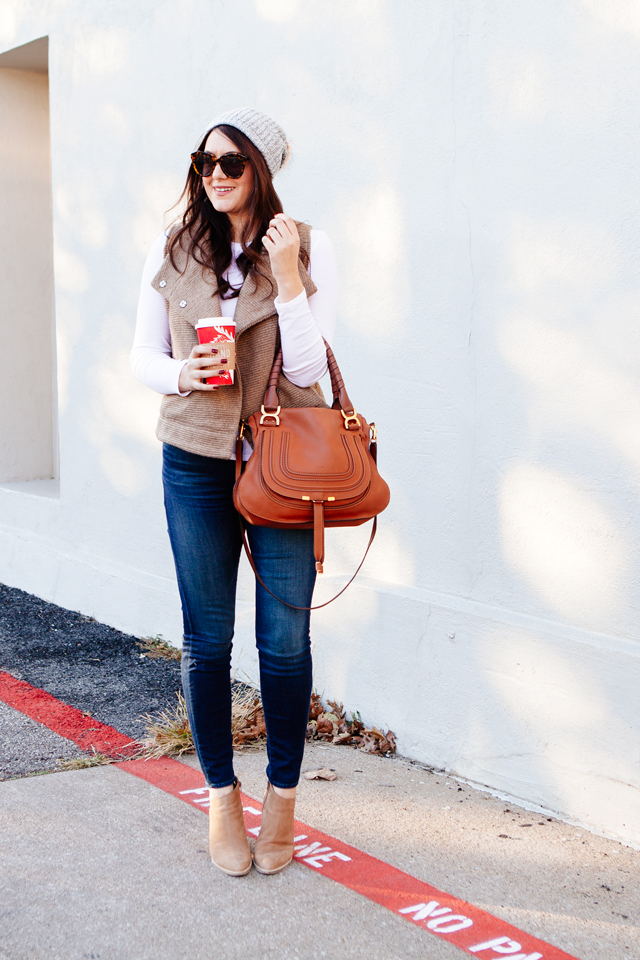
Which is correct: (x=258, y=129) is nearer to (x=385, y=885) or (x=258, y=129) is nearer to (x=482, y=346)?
(x=482, y=346)

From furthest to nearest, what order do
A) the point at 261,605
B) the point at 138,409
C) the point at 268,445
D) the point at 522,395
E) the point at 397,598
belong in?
the point at 138,409 < the point at 397,598 < the point at 522,395 < the point at 261,605 < the point at 268,445

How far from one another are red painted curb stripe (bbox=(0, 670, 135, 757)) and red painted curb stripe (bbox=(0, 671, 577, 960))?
0.01 m

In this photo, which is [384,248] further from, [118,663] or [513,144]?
[118,663]

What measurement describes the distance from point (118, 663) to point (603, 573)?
8.40 feet

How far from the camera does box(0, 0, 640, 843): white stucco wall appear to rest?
9.53 ft

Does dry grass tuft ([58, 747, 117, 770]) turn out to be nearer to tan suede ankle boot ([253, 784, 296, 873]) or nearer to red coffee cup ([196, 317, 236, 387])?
tan suede ankle boot ([253, 784, 296, 873])

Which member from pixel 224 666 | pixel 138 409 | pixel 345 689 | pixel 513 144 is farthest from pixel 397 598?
pixel 138 409

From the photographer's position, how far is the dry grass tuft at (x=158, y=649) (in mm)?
4707

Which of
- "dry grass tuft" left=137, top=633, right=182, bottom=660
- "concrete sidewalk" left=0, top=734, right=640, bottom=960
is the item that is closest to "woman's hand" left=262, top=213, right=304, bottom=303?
"concrete sidewalk" left=0, top=734, right=640, bottom=960

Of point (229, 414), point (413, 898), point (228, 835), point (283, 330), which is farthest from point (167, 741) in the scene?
point (283, 330)

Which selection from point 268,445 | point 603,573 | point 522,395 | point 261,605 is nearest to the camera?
point 268,445

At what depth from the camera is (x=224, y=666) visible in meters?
2.57

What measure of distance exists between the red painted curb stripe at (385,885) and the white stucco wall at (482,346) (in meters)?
0.69

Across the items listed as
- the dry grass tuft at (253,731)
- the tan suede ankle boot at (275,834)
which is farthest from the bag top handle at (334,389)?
the dry grass tuft at (253,731)
